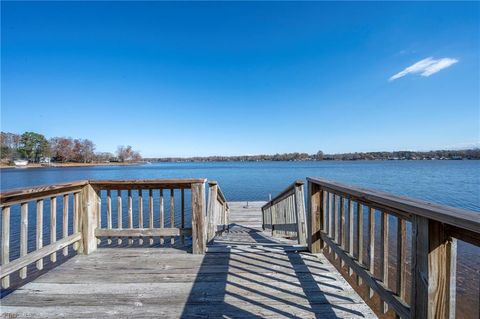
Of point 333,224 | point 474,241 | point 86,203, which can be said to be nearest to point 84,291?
point 86,203

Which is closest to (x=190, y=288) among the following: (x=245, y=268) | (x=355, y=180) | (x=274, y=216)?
(x=245, y=268)

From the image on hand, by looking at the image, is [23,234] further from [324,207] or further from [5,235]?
[324,207]

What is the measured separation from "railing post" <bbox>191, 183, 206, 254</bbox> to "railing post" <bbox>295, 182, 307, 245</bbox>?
4.98 feet

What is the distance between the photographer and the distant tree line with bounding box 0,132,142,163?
65125 mm

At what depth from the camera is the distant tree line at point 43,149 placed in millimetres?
65125

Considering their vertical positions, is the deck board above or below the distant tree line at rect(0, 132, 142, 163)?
below

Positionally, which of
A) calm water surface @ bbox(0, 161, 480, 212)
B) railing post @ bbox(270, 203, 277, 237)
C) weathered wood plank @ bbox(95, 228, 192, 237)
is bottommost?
→ calm water surface @ bbox(0, 161, 480, 212)

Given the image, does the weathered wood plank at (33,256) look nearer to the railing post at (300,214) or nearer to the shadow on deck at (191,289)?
the shadow on deck at (191,289)

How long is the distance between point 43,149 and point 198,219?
88603mm

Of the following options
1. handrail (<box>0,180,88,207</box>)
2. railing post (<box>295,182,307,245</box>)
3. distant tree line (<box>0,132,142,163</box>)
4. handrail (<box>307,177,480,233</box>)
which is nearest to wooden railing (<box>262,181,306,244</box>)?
railing post (<box>295,182,307,245</box>)

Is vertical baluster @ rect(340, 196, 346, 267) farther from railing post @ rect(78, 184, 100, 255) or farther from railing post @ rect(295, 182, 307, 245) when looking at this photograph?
railing post @ rect(78, 184, 100, 255)

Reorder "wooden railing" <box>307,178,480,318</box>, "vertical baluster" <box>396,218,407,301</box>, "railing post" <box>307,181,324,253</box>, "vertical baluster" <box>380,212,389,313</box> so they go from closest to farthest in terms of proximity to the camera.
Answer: "wooden railing" <box>307,178,480,318</box> → "vertical baluster" <box>396,218,407,301</box> → "vertical baluster" <box>380,212,389,313</box> → "railing post" <box>307,181,324,253</box>

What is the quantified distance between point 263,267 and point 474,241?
83.9 inches

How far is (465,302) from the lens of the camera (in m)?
4.88
